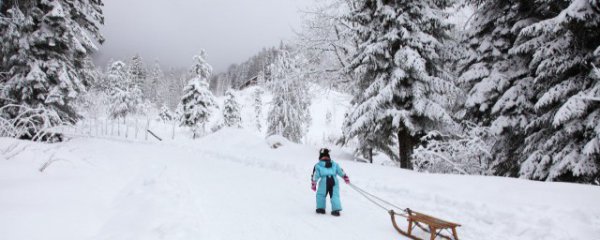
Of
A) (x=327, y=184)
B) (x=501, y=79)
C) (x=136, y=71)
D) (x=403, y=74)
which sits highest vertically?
(x=136, y=71)

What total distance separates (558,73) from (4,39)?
21580 millimetres

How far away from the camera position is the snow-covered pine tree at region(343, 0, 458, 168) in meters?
11.7

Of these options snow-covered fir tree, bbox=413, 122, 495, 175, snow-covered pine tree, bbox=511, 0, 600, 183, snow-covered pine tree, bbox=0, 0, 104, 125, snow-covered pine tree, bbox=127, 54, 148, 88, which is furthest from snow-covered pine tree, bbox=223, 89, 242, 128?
snow-covered pine tree, bbox=511, 0, 600, 183

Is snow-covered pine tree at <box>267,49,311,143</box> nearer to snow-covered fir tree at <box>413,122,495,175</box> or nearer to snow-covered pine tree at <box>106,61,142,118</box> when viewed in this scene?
snow-covered fir tree at <box>413,122,495,175</box>

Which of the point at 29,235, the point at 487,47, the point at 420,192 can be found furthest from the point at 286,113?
the point at 29,235

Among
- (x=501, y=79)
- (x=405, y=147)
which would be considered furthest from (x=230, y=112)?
(x=501, y=79)

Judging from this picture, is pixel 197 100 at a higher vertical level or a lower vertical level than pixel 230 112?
higher

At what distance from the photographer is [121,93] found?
172ft

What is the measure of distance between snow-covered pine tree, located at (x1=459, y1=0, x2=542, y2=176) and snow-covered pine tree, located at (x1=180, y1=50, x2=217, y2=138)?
31.5m

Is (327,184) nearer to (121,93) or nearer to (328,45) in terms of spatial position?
(328,45)

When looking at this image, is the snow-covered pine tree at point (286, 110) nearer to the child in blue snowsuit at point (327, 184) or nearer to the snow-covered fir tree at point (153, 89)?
the child in blue snowsuit at point (327, 184)

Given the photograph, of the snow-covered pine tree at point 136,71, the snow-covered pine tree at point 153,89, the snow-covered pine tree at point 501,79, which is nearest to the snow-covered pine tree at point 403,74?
the snow-covered pine tree at point 501,79

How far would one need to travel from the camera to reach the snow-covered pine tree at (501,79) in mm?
10508

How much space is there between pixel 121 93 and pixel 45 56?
38.4 meters
